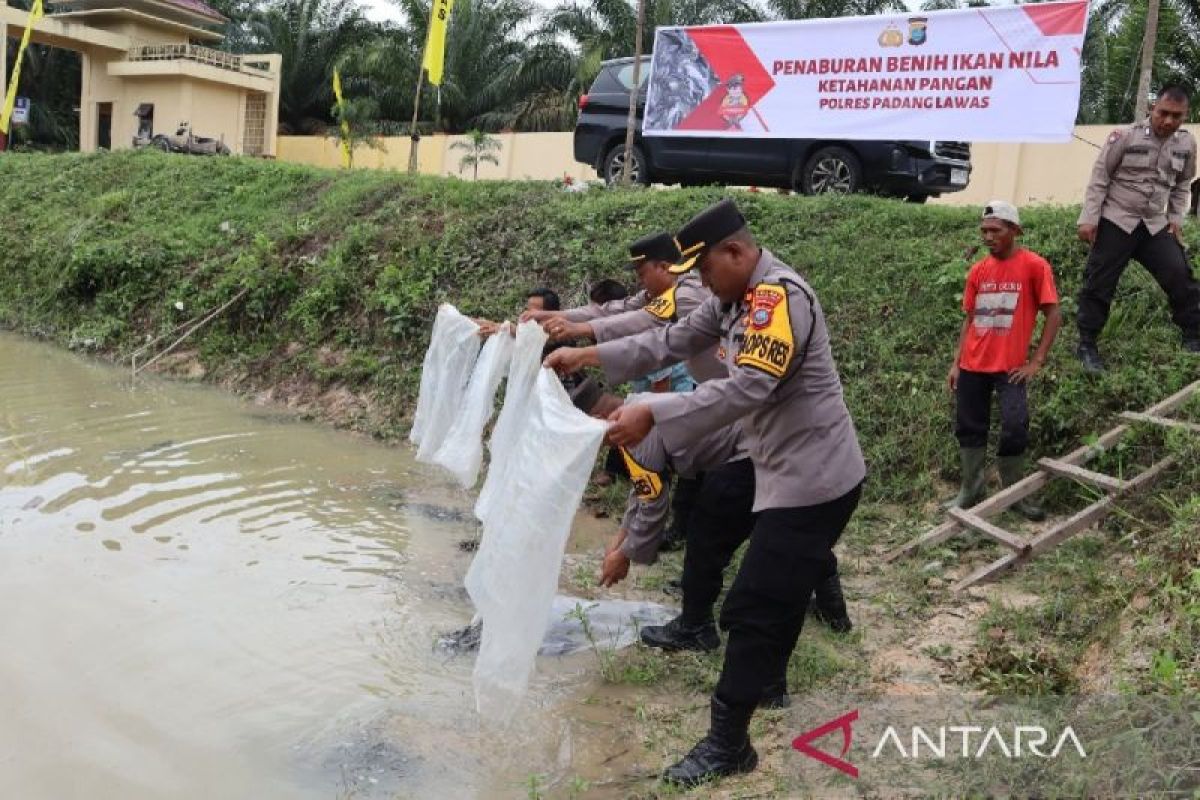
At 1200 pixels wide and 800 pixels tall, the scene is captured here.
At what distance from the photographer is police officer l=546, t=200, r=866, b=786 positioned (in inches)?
107

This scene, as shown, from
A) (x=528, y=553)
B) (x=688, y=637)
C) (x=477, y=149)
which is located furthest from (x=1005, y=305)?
(x=477, y=149)

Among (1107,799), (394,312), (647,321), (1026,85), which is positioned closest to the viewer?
(1107,799)

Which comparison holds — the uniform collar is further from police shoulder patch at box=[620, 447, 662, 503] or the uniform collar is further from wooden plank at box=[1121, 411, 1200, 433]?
wooden plank at box=[1121, 411, 1200, 433]

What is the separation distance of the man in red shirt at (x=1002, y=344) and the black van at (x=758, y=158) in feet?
13.0

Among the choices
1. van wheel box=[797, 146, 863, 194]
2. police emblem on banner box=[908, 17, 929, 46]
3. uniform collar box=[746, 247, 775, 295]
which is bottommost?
uniform collar box=[746, 247, 775, 295]

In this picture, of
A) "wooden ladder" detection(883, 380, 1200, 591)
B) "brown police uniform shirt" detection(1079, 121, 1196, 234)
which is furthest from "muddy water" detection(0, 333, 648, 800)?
"brown police uniform shirt" detection(1079, 121, 1196, 234)

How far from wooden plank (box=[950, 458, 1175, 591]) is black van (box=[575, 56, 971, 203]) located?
480 centimetres

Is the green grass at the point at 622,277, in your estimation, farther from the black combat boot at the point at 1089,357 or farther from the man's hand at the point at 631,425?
the man's hand at the point at 631,425

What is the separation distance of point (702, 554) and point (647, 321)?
96 centimetres

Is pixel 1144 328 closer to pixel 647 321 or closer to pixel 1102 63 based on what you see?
pixel 647 321

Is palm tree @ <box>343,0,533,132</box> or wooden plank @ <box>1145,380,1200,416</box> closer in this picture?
wooden plank @ <box>1145,380,1200,416</box>

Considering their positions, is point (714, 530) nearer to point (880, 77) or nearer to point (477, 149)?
point (880, 77)

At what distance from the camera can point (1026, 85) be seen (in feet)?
23.7

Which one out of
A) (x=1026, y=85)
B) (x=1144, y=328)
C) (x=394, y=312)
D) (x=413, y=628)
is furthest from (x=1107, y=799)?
(x=394, y=312)
